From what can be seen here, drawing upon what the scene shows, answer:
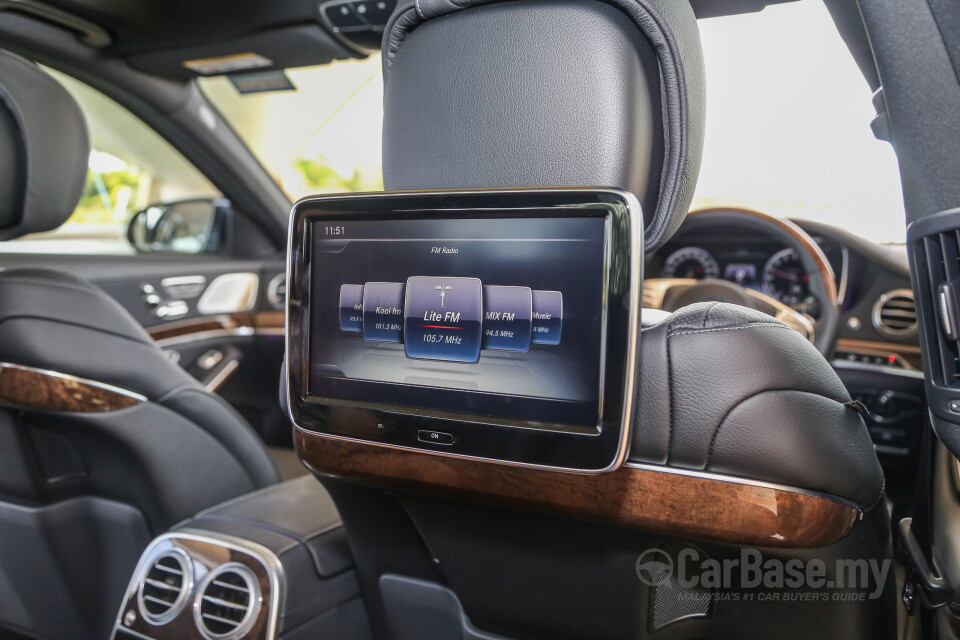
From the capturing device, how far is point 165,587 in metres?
1.34

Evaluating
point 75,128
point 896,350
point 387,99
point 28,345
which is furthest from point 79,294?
point 896,350

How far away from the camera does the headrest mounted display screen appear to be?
0.75 metres

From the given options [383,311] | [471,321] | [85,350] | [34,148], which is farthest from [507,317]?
[34,148]

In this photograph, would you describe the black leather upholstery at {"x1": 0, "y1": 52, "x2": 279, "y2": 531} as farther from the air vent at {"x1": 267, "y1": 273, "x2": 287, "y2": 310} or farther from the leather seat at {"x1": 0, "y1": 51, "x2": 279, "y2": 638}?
the air vent at {"x1": 267, "y1": 273, "x2": 287, "y2": 310}

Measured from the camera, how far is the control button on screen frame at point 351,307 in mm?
Answer: 903

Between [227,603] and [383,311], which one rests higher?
[383,311]

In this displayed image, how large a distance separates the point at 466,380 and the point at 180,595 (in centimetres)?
84

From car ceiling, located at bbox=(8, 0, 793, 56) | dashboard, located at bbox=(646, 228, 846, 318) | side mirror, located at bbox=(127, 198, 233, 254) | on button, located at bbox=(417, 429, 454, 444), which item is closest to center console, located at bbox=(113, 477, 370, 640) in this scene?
on button, located at bbox=(417, 429, 454, 444)

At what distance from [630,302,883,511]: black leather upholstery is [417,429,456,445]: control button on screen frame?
0.22m

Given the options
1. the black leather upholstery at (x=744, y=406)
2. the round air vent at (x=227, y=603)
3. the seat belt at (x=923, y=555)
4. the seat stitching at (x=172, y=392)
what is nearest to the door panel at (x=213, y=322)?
the seat stitching at (x=172, y=392)

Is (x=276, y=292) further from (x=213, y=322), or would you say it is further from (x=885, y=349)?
(x=885, y=349)

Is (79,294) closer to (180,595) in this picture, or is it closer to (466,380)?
(180,595)

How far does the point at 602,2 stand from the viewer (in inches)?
32.0

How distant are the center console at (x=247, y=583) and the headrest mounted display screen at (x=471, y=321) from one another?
1.57 feet
